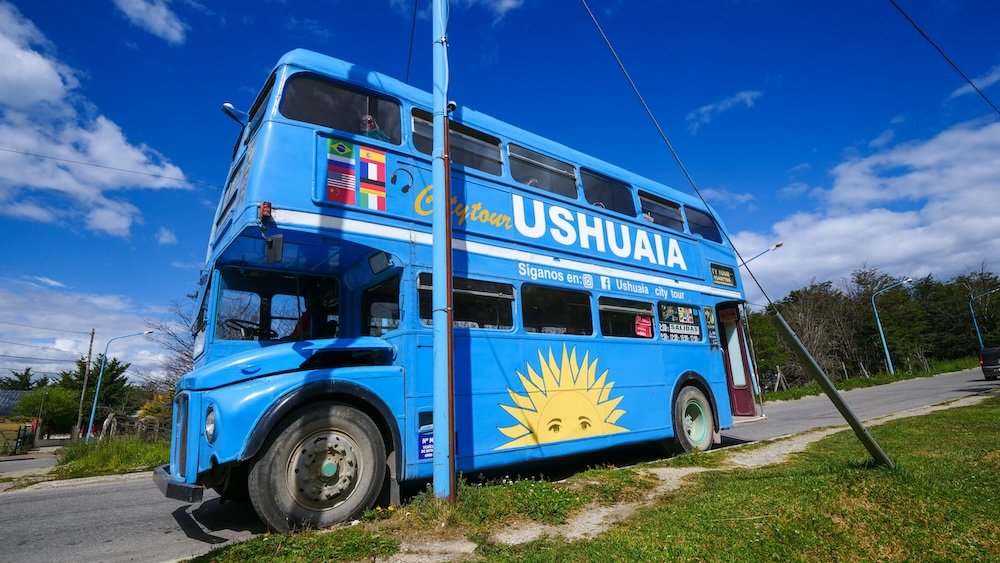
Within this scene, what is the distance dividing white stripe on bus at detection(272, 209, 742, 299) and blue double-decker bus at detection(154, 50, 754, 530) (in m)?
0.02

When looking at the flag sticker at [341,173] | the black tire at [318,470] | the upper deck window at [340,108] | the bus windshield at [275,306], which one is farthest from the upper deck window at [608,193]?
the black tire at [318,470]

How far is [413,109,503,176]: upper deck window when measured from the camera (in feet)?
19.8

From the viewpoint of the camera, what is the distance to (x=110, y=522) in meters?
5.38

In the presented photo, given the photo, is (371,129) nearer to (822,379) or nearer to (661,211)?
(822,379)

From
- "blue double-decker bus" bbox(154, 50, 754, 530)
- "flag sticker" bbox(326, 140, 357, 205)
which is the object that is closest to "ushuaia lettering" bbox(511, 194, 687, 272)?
"blue double-decker bus" bbox(154, 50, 754, 530)

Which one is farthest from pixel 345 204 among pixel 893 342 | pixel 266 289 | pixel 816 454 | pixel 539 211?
pixel 893 342

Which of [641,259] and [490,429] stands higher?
[641,259]

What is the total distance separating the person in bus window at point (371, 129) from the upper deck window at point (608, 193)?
3.34 metres

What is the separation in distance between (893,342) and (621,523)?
49.6 meters

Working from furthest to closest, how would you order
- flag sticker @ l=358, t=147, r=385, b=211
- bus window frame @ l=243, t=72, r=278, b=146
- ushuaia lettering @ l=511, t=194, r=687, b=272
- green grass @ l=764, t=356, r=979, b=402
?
green grass @ l=764, t=356, r=979, b=402
ushuaia lettering @ l=511, t=194, r=687, b=272
bus window frame @ l=243, t=72, r=278, b=146
flag sticker @ l=358, t=147, r=385, b=211

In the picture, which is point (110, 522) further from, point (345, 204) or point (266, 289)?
point (345, 204)

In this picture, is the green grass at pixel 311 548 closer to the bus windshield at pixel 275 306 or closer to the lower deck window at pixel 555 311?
the bus windshield at pixel 275 306

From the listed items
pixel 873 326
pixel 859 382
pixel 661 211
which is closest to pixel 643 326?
pixel 661 211

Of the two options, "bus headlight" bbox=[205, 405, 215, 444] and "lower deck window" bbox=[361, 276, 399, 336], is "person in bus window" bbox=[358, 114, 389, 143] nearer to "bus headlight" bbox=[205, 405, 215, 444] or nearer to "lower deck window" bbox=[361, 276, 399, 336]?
"lower deck window" bbox=[361, 276, 399, 336]
